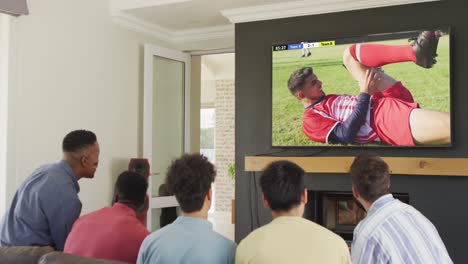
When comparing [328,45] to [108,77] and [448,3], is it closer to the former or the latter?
[448,3]

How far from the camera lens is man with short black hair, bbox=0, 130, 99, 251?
255 centimetres

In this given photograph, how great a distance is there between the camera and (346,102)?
4.36 meters

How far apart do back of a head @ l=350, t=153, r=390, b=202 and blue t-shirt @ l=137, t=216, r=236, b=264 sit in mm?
793

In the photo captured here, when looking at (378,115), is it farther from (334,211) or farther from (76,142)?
(76,142)

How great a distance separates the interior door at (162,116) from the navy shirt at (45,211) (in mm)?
2745

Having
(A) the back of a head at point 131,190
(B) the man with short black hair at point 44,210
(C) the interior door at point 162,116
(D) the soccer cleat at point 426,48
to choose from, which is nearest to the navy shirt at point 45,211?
(B) the man with short black hair at point 44,210

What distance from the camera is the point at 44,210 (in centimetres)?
256

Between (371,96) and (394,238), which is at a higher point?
(371,96)

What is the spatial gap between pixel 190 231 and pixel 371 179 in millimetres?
953

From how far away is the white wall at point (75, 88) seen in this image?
13.6 feet

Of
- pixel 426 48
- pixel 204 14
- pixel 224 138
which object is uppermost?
pixel 204 14

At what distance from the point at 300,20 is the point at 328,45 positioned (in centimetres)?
42

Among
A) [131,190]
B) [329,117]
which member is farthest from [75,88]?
[131,190]

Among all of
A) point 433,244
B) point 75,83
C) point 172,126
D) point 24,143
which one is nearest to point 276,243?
point 433,244
